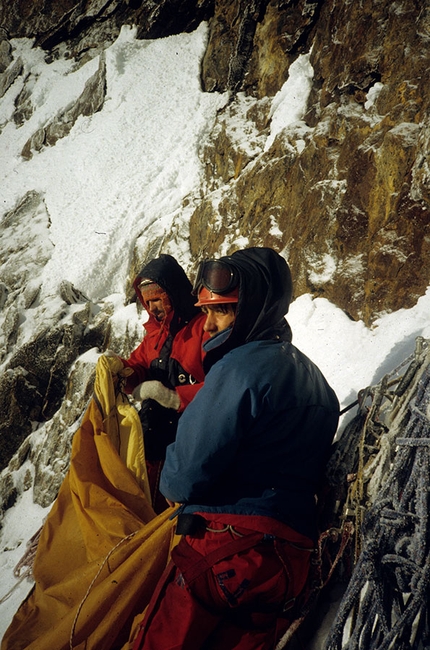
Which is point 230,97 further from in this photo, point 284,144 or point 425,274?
point 425,274

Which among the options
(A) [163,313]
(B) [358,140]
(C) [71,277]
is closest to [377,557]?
(A) [163,313]

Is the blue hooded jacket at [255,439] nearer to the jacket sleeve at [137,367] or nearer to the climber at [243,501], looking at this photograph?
the climber at [243,501]

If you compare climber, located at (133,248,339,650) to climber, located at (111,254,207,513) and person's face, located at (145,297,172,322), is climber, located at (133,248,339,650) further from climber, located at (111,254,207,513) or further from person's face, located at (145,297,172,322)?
person's face, located at (145,297,172,322)

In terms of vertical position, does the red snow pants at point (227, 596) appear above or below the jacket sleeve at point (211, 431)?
below

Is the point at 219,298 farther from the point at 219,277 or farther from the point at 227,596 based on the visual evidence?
the point at 227,596

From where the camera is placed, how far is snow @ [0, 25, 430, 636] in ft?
20.9

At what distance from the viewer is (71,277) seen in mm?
8859

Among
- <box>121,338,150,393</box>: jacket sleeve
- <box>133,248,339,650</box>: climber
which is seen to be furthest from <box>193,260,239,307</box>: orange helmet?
<box>121,338,150,393</box>: jacket sleeve

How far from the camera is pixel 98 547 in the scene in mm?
2094

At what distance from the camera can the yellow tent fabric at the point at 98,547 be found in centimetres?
178

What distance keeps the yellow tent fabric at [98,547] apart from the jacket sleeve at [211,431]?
0.51m

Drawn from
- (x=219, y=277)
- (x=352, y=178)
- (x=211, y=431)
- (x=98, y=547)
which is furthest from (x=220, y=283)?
(x=352, y=178)

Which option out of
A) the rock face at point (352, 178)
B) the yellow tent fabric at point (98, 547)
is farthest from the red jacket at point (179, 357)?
the rock face at point (352, 178)

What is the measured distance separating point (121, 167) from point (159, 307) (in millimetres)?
8147
